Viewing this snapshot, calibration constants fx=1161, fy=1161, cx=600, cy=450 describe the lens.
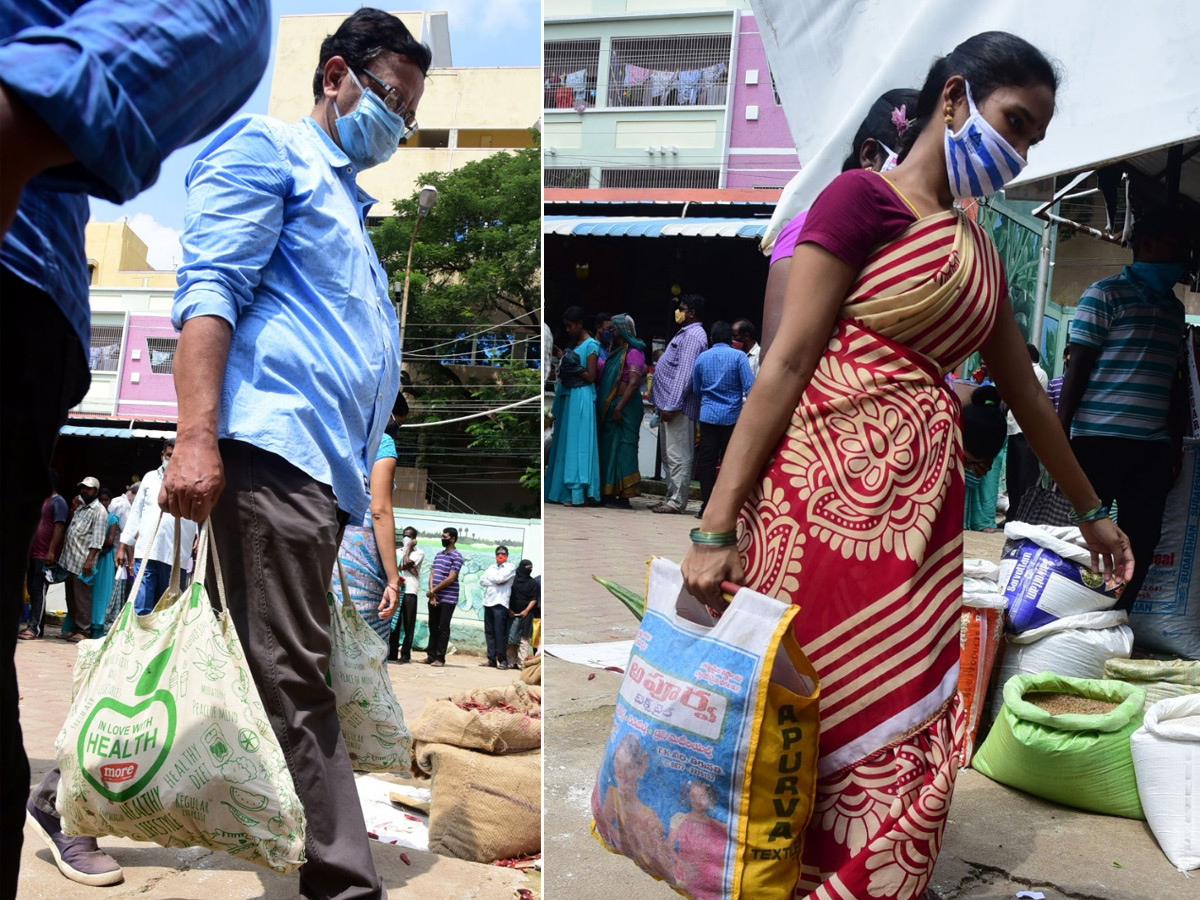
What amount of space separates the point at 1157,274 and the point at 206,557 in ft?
12.5

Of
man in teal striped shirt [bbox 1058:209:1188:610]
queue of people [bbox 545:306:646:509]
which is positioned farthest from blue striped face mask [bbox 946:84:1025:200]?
queue of people [bbox 545:306:646:509]

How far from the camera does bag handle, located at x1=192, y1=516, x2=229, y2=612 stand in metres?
2.18

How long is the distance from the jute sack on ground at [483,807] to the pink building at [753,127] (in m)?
24.9

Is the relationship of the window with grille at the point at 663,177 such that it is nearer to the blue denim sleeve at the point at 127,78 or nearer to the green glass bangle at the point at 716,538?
the green glass bangle at the point at 716,538

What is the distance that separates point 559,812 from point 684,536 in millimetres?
5938

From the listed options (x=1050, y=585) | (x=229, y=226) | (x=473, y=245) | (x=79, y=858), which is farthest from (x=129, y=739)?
(x=473, y=245)

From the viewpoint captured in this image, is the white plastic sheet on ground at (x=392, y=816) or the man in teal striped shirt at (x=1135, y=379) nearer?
the white plastic sheet on ground at (x=392, y=816)

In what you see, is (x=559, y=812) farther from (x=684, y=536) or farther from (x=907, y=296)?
(x=684, y=536)

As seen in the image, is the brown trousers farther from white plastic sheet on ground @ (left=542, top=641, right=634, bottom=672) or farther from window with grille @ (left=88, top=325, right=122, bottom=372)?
window with grille @ (left=88, top=325, right=122, bottom=372)

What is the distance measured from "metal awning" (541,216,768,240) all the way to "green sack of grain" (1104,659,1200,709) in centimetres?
1235

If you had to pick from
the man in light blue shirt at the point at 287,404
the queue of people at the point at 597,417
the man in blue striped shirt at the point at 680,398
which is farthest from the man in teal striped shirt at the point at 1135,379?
the queue of people at the point at 597,417

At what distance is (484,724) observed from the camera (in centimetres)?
347

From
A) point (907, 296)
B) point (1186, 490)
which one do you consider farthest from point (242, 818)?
point (1186, 490)

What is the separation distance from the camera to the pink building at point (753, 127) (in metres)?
27.2
